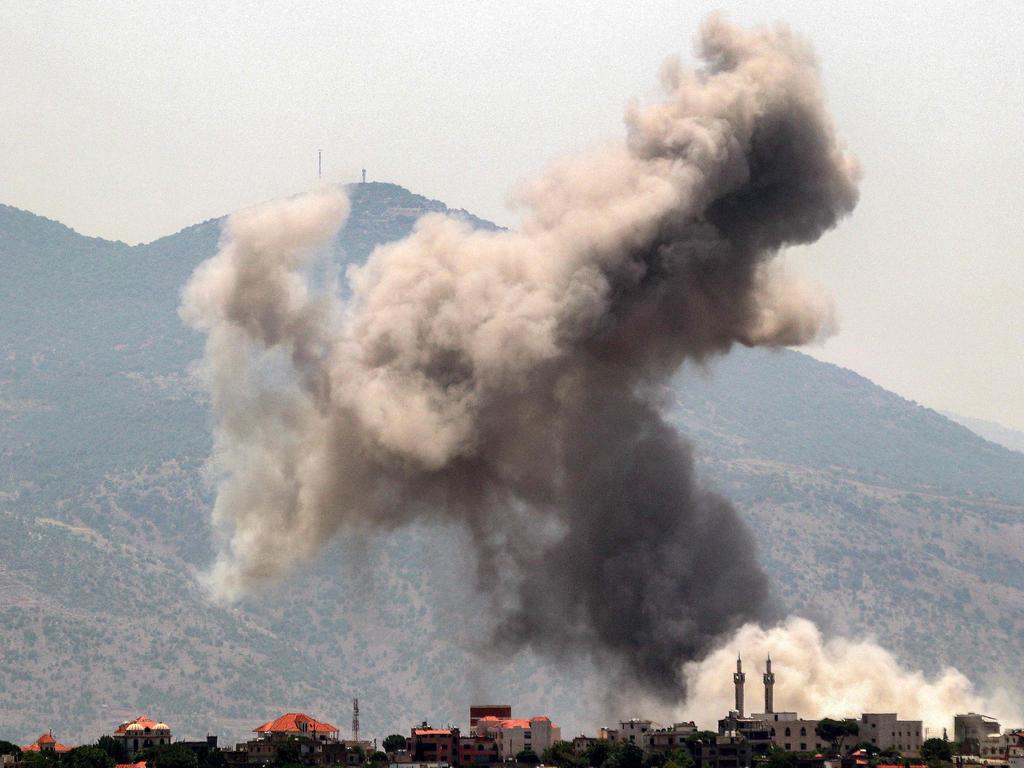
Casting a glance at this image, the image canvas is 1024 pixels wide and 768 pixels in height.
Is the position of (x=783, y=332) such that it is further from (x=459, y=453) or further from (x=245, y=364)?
(x=245, y=364)

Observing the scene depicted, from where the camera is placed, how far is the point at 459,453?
153250 mm

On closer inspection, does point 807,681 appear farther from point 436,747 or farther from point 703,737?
point 436,747

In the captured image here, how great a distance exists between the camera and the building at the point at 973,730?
155 meters

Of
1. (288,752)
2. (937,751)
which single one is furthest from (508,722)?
(937,751)

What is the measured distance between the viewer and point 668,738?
494 ft

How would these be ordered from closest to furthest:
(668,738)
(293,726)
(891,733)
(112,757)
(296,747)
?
(891,733) → (668,738) → (112,757) → (296,747) → (293,726)

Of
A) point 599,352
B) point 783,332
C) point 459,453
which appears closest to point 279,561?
point 459,453

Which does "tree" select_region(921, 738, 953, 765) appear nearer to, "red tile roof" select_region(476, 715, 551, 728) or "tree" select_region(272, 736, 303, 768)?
"red tile roof" select_region(476, 715, 551, 728)

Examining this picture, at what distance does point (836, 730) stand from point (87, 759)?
142ft

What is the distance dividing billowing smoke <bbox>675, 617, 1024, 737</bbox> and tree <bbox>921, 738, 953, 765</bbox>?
6359 millimetres

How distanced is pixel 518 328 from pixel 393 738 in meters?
38.2

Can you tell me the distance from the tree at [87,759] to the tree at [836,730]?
41079mm

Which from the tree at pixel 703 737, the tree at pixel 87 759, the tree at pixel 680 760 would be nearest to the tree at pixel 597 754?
the tree at pixel 680 760

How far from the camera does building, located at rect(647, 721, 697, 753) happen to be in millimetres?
150125
